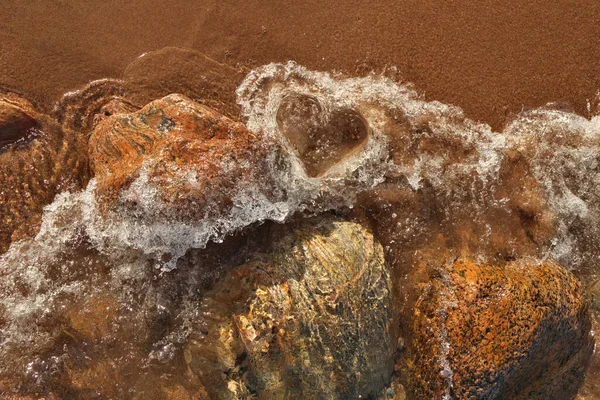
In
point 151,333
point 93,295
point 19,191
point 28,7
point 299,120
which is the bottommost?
point 151,333

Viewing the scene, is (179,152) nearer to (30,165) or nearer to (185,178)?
(185,178)

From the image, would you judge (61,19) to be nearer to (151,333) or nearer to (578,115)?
(151,333)

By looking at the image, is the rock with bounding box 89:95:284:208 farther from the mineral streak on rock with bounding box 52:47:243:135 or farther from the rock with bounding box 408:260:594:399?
the rock with bounding box 408:260:594:399

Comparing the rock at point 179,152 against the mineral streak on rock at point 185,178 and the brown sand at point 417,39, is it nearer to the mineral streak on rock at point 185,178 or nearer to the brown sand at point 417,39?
the mineral streak on rock at point 185,178

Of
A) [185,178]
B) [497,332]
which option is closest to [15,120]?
[185,178]

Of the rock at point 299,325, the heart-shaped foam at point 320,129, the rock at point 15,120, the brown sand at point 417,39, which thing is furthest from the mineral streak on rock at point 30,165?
the heart-shaped foam at point 320,129

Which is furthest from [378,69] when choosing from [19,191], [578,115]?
[19,191]
